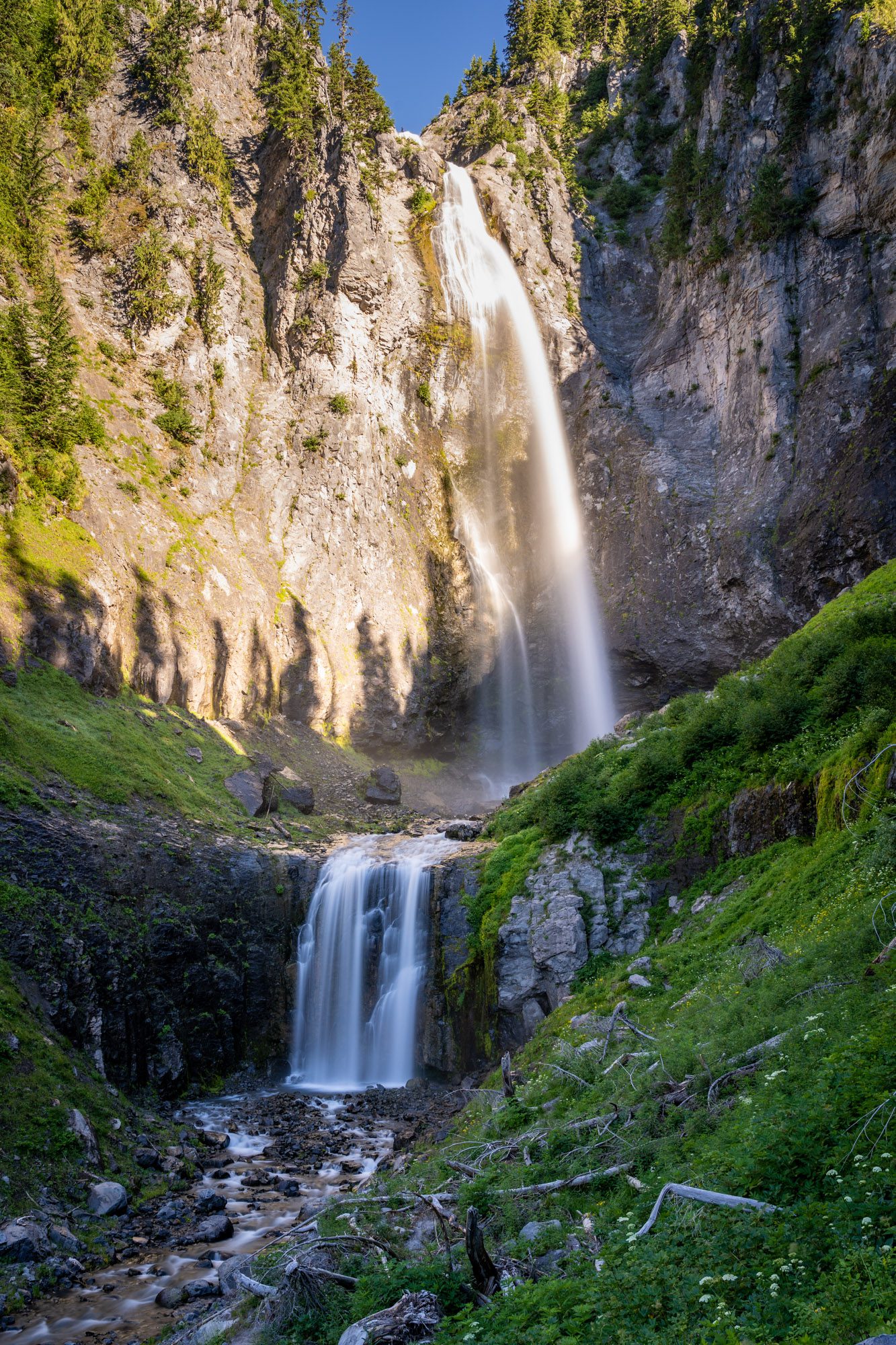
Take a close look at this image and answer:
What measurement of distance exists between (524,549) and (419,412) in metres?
9.77

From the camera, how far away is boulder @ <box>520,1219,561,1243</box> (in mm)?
5684

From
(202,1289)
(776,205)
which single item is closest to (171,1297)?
(202,1289)

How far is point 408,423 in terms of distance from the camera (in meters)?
42.5

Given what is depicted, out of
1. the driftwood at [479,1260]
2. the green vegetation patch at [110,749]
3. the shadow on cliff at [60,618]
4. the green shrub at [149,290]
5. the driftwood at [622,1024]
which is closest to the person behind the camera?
the driftwood at [479,1260]

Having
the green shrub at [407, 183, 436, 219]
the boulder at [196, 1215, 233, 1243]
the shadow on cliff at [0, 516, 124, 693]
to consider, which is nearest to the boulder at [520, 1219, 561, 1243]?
the boulder at [196, 1215, 233, 1243]

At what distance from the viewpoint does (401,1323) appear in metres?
4.98

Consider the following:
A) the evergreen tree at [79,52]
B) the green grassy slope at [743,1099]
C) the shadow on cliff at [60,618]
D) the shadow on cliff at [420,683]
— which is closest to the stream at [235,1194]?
the green grassy slope at [743,1099]

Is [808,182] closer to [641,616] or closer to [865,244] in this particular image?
[865,244]

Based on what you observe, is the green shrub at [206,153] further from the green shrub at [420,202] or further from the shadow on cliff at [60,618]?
the shadow on cliff at [60,618]

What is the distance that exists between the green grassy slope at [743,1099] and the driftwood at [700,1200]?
0.06 m

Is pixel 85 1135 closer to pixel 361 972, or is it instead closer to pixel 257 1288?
pixel 257 1288

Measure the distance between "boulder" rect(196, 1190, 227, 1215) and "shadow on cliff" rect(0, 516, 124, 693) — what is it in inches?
652

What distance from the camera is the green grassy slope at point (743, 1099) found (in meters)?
3.92

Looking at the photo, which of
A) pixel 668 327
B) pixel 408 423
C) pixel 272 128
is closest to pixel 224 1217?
pixel 408 423
